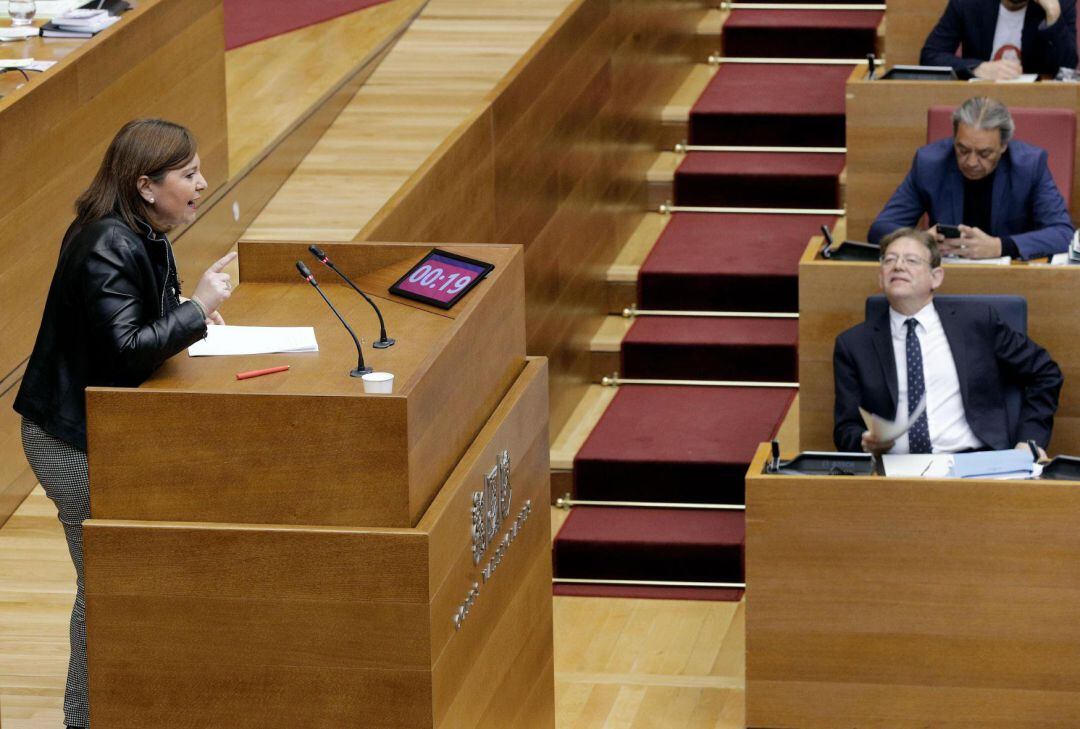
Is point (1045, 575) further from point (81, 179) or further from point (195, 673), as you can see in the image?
point (81, 179)

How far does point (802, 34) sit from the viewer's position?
513 cm

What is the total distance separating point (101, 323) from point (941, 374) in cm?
168

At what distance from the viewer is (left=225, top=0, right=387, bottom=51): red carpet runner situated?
15.3 ft

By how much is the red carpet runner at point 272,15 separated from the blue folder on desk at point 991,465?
2387 mm

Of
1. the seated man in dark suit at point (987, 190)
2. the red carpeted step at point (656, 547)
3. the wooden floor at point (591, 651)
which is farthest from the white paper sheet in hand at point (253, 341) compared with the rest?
the red carpeted step at point (656, 547)

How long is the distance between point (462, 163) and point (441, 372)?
1.61 m

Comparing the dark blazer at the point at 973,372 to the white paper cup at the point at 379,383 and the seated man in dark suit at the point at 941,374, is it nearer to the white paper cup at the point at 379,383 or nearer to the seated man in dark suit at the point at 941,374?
the seated man in dark suit at the point at 941,374

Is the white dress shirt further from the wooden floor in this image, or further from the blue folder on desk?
the wooden floor

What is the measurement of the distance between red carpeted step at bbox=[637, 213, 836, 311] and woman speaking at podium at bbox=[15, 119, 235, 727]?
2.56 m

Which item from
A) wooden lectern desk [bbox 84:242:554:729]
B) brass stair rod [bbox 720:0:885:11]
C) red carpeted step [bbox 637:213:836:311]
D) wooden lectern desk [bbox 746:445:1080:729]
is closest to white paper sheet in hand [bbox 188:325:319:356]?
wooden lectern desk [bbox 84:242:554:729]

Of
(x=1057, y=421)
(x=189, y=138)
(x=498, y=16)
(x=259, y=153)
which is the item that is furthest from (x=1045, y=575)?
(x=498, y=16)

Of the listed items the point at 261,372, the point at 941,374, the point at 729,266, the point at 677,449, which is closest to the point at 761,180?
the point at 729,266

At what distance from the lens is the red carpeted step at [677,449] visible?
3.89 m

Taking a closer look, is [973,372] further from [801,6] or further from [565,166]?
[801,6]
